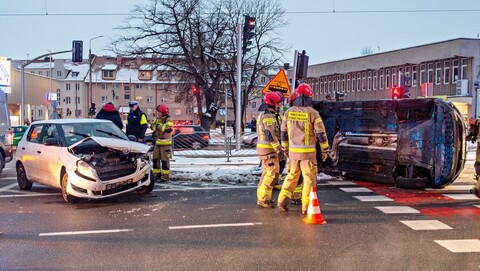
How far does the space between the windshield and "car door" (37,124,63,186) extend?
21 centimetres

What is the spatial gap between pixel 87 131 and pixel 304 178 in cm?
466

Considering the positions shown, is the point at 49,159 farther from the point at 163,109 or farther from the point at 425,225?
the point at 425,225

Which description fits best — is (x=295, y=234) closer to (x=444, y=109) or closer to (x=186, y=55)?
(x=444, y=109)

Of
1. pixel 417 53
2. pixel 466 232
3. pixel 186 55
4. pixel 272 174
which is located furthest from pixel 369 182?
pixel 417 53

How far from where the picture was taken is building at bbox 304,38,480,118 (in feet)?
128

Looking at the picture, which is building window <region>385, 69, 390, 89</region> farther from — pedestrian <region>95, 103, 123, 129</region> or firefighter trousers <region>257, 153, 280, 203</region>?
firefighter trousers <region>257, 153, 280, 203</region>

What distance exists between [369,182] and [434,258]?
6.04 m

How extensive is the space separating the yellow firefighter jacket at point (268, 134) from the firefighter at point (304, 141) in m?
0.49

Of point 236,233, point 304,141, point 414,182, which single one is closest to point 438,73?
point 414,182

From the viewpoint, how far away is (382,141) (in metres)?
10.8

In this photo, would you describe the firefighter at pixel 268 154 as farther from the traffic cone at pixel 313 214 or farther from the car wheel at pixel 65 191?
the car wheel at pixel 65 191

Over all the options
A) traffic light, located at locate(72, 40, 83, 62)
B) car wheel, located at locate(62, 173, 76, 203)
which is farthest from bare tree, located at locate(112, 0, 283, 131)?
car wheel, located at locate(62, 173, 76, 203)

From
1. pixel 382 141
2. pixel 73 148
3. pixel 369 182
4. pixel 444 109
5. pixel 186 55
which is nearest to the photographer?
pixel 73 148

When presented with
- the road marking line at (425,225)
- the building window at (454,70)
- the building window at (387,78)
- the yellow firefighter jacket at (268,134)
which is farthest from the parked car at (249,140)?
the building window at (387,78)
